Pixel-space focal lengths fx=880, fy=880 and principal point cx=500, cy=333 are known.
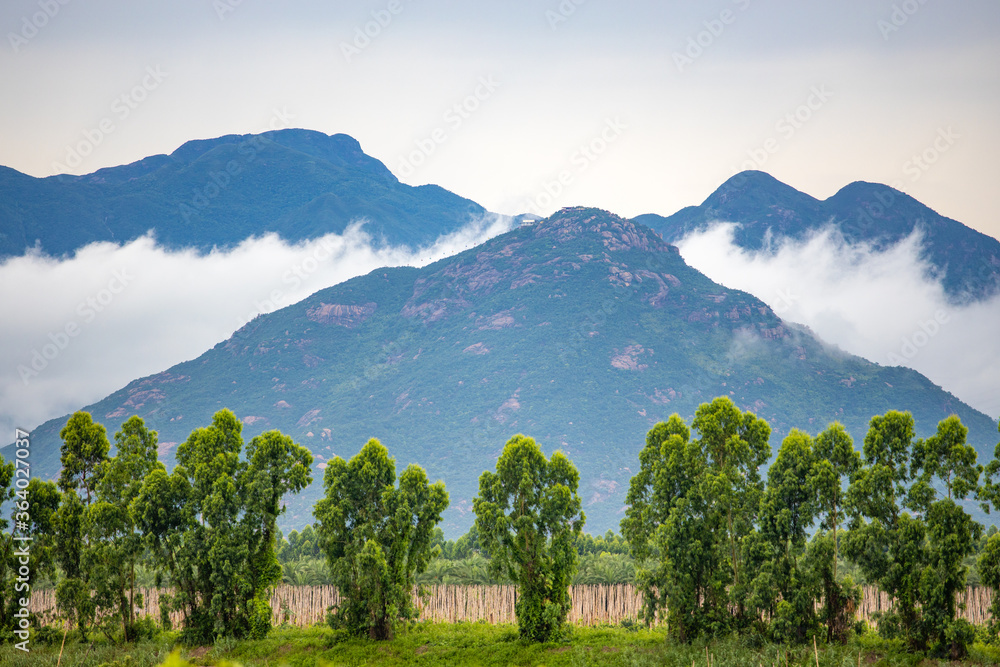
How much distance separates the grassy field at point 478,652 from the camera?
32625 mm

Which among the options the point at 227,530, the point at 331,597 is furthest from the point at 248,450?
the point at 331,597

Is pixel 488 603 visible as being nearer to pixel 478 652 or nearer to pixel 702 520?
pixel 478 652

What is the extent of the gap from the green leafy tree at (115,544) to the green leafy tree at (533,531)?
632 inches

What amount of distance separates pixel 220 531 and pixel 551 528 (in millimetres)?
14920

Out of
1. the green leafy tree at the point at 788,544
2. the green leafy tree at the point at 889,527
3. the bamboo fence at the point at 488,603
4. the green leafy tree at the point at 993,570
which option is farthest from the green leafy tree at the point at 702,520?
the bamboo fence at the point at 488,603

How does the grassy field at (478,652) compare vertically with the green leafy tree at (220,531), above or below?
below

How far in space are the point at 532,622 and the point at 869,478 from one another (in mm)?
14982

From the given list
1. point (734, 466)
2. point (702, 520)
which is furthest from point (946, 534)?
point (702, 520)

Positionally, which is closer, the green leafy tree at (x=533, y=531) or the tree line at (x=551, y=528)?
the tree line at (x=551, y=528)

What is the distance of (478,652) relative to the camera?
123 feet

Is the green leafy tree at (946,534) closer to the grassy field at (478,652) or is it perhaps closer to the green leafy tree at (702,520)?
the grassy field at (478,652)

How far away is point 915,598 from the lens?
106 ft

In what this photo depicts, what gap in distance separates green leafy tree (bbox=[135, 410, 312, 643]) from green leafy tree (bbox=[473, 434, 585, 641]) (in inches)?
376

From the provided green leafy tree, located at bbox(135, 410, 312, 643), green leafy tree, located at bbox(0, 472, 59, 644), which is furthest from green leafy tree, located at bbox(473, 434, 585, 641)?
green leafy tree, located at bbox(0, 472, 59, 644)
